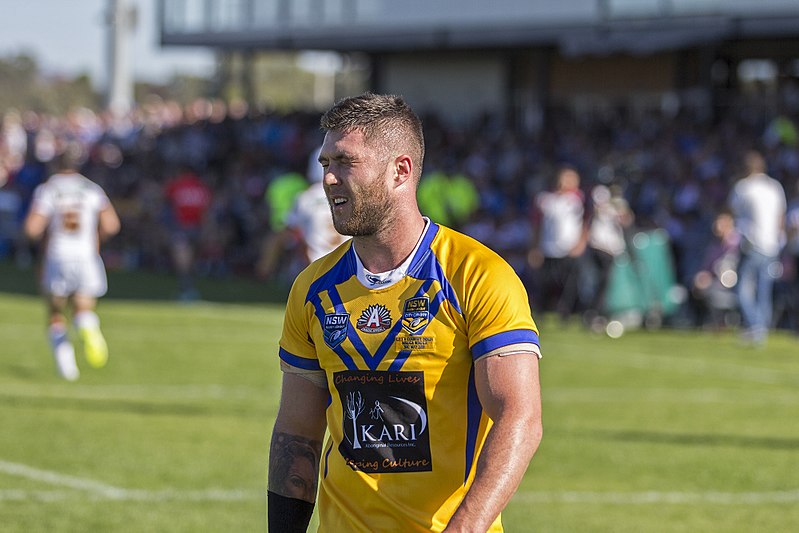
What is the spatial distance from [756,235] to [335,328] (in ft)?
49.0

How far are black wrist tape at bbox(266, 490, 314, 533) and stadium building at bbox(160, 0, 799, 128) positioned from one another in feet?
82.7

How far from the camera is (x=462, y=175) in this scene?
92.4 ft

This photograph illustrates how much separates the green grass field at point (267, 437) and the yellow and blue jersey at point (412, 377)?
3.93 metres

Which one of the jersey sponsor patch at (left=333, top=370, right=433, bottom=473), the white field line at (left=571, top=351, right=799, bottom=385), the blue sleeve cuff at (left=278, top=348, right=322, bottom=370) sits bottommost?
the white field line at (left=571, top=351, right=799, bottom=385)

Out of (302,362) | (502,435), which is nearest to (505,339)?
(502,435)

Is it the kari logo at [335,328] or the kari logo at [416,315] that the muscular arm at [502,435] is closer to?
the kari logo at [416,315]

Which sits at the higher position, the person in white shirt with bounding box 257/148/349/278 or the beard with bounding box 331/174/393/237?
the beard with bounding box 331/174/393/237

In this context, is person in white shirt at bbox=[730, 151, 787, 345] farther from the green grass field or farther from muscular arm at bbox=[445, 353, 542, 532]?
muscular arm at bbox=[445, 353, 542, 532]

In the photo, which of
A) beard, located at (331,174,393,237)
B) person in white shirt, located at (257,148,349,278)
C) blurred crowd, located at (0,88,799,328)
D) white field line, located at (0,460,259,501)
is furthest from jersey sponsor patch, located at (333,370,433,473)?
blurred crowd, located at (0,88,799,328)

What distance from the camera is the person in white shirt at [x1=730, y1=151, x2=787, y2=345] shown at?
1828cm

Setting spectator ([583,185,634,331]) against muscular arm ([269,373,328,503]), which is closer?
muscular arm ([269,373,328,503])

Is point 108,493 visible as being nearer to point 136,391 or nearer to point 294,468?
point 136,391

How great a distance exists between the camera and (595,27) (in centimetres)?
3055

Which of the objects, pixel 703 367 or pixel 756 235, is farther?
pixel 756 235
